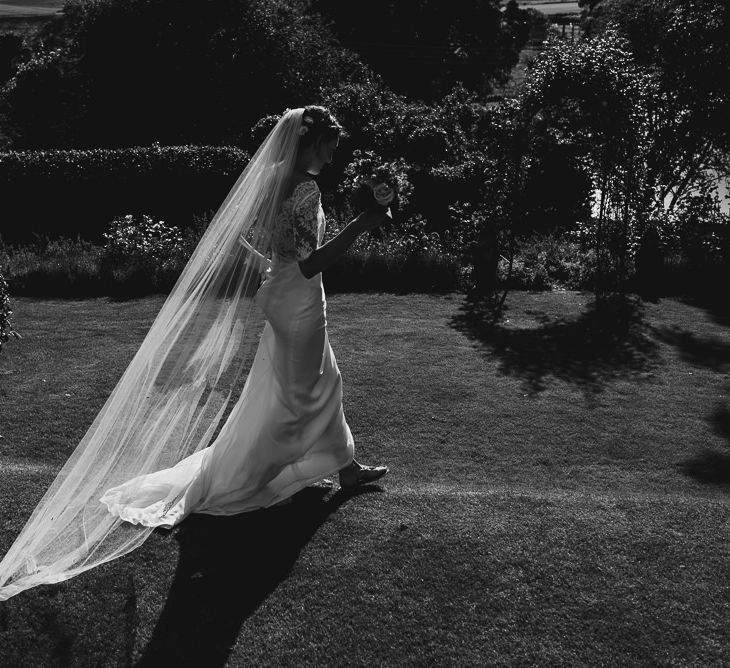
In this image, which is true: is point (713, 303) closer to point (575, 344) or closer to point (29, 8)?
point (575, 344)

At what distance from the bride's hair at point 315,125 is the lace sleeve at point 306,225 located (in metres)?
0.30

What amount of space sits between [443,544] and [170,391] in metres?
1.80

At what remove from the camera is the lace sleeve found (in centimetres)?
448

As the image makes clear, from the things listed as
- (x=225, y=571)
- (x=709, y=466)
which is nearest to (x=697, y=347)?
(x=709, y=466)

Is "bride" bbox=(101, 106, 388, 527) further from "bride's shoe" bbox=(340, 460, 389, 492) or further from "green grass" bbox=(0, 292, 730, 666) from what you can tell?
"bride's shoe" bbox=(340, 460, 389, 492)

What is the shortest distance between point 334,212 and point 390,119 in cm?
299

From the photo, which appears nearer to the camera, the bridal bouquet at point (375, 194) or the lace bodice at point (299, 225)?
the bridal bouquet at point (375, 194)

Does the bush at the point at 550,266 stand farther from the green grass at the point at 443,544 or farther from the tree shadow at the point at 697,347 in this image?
the green grass at the point at 443,544

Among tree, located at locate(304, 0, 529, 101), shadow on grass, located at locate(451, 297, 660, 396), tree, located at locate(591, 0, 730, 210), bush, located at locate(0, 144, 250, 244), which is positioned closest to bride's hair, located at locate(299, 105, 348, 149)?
shadow on grass, located at locate(451, 297, 660, 396)

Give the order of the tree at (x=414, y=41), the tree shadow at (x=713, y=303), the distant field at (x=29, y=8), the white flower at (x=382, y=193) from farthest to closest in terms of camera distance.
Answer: the distant field at (x=29, y=8), the tree at (x=414, y=41), the tree shadow at (x=713, y=303), the white flower at (x=382, y=193)

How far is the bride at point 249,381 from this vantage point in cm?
439

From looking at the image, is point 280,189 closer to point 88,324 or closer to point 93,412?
point 93,412

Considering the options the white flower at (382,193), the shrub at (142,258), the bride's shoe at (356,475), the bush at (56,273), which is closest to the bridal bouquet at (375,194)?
the white flower at (382,193)

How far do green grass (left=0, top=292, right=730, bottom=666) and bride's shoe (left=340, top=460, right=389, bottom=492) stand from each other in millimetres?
116
